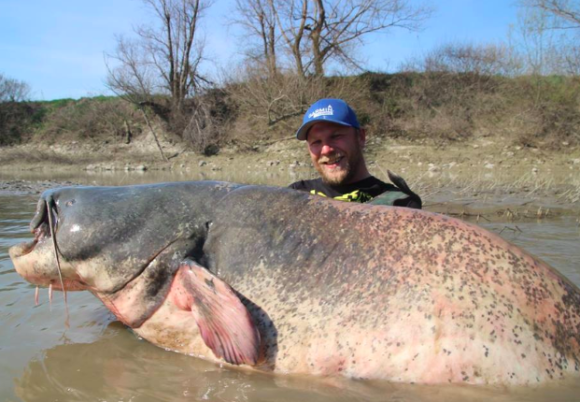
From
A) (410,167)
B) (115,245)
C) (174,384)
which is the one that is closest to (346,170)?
(115,245)

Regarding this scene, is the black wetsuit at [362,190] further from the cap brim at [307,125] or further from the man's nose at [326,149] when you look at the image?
the cap brim at [307,125]

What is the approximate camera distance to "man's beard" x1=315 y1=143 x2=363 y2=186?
11.4ft

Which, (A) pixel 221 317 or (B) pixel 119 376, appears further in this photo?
(B) pixel 119 376

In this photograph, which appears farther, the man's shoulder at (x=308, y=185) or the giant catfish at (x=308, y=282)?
the man's shoulder at (x=308, y=185)

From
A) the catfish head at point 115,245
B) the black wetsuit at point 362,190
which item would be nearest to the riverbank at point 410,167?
the black wetsuit at point 362,190

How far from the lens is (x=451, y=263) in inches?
81.0

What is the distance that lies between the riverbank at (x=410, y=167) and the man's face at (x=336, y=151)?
344cm

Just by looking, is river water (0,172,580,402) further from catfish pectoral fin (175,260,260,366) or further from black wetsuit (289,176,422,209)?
black wetsuit (289,176,422,209)

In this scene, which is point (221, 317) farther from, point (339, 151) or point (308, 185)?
point (308, 185)

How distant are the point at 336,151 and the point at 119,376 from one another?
1.99 metres

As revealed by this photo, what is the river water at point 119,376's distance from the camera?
1925 mm

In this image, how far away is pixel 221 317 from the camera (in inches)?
78.9

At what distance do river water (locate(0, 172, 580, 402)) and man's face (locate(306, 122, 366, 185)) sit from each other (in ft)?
5.57

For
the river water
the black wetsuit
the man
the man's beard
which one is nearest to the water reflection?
the river water
